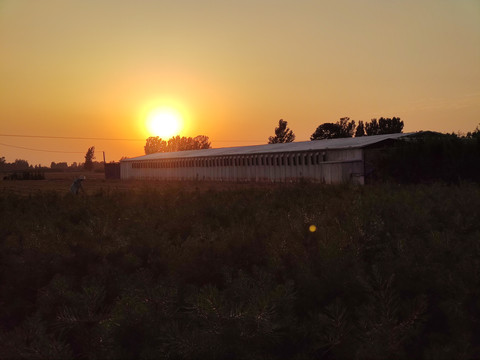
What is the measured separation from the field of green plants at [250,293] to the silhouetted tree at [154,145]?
472 feet

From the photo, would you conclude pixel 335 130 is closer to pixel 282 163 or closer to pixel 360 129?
pixel 360 129

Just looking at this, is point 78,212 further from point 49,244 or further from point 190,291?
point 190,291

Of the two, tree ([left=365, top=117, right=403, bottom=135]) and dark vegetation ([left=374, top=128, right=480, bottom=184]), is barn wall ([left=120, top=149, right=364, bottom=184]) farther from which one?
tree ([left=365, top=117, right=403, bottom=135])

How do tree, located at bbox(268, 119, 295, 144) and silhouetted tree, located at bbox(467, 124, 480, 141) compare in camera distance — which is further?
tree, located at bbox(268, 119, 295, 144)

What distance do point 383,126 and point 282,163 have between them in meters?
54.3

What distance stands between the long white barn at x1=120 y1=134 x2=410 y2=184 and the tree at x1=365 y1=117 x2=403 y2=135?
148 feet

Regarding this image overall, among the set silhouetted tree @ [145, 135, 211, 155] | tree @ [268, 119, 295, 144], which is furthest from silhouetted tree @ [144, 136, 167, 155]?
tree @ [268, 119, 295, 144]

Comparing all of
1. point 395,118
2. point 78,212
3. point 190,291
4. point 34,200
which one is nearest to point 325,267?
point 190,291

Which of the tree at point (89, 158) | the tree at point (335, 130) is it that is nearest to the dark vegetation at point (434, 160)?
the tree at point (335, 130)

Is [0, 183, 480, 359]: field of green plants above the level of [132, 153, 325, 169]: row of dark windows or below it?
below

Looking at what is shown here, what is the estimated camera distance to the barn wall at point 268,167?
33750 mm

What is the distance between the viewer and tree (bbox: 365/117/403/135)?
8846cm

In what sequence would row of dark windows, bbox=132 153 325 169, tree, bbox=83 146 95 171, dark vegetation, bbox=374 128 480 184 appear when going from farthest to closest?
tree, bbox=83 146 95 171 → row of dark windows, bbox=132 153 325 169 → dark vegetation, bbox=374 128 480 184

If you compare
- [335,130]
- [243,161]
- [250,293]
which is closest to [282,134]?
[335,130]
